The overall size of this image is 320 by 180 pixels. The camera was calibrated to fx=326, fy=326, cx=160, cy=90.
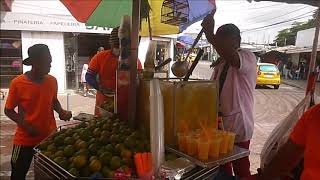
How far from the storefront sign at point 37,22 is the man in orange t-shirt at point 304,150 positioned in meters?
11.4

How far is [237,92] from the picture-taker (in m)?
2.62

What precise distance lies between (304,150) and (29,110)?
2.16 meters

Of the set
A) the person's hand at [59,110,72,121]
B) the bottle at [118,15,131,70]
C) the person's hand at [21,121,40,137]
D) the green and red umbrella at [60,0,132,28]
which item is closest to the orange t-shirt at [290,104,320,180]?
the bottle at [118,15,131,70]

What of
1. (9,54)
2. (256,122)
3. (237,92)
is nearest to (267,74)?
(256,122)

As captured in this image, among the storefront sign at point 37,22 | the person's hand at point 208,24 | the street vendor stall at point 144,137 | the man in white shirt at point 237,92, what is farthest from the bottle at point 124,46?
the storefront sign at point 37,22

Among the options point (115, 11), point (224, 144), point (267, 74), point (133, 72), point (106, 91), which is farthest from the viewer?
point (267, 74)

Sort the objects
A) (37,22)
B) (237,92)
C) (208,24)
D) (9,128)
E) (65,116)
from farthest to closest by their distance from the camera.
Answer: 1. (37,22)
2. (9,128)
3. (65,116)
4. (237,92)
5. (208,24)

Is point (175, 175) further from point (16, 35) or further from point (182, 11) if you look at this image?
point (16, 35)

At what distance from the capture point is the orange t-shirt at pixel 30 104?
2736 millimetres

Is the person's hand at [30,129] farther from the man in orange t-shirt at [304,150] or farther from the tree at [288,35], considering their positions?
the tree at [288,35]

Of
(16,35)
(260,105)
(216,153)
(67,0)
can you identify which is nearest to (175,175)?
(216,153)

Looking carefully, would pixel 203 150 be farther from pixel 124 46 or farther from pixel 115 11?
pixel 115 11

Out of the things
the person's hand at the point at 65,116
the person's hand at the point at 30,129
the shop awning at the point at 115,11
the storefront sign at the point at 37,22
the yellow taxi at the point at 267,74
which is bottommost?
the yellow taxi at the point at 267,74

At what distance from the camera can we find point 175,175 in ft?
4.57
